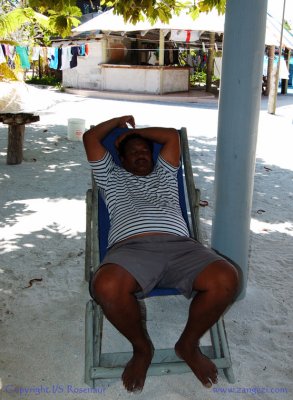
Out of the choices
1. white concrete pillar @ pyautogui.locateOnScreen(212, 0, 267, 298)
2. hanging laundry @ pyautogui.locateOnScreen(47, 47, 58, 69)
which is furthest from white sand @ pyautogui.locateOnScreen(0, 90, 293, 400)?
hanging laundry @ pyautogui.locateOnScreen(47, 47, 58, 69)

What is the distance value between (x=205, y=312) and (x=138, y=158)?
1.11 m

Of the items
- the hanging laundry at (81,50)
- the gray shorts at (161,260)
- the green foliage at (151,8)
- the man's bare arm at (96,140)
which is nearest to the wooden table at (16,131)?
the green foliage at (151,8)

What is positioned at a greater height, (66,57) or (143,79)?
(66,57)

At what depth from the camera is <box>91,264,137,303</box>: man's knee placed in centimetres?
215

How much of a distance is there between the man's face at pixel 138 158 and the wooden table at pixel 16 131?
402 centimetres

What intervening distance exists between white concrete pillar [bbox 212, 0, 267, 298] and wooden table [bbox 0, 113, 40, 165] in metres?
4.28

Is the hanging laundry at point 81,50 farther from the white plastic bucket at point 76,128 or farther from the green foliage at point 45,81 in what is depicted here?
the white plastic bucket at point 76,128

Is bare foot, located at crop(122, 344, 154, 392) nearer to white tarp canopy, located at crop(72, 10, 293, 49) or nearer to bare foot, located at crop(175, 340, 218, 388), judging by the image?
bare foot, located at crop(175, 340, 218, 388)

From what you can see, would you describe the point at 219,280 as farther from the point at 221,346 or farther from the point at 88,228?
the point at 88,228

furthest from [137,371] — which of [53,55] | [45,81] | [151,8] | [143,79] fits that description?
[45,81]

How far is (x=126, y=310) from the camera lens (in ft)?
7.10

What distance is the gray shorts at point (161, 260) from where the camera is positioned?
Answer: 2.29 metres

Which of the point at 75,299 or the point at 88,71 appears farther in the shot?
the point at 88,71

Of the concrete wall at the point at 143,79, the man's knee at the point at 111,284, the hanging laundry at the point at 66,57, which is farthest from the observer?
the hanging laundry at the point at 66,57
